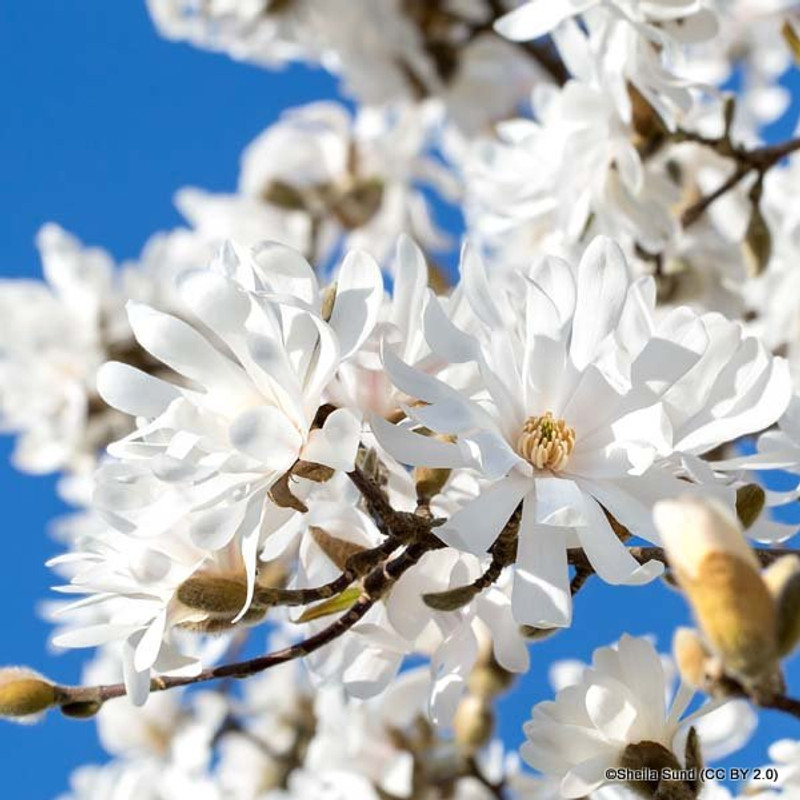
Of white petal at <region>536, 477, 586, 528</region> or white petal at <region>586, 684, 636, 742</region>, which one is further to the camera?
white petal at <region>586, 684, 636, 742</region>

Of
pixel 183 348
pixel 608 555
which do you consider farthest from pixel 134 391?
pixel 608 555

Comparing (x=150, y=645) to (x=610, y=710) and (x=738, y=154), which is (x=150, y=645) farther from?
(x=738, y=154)

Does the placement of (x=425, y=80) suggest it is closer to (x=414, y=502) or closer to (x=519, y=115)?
(x=519, y=115)

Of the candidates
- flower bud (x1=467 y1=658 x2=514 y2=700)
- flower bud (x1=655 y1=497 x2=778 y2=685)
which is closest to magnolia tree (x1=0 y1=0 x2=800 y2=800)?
flower bud (x1=655 y1=497 x2=778 y2=685)

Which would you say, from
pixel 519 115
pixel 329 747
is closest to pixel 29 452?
pixel 329 747

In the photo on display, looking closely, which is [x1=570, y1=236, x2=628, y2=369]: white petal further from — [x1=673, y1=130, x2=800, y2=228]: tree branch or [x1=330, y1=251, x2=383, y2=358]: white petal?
[x1=673, y1=130, x2=800, y2=228]: tree branch

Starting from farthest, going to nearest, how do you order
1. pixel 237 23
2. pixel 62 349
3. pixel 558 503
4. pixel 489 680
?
pixel 237 23, pixel 62 349, pixel 489 680, pixel 558 503
